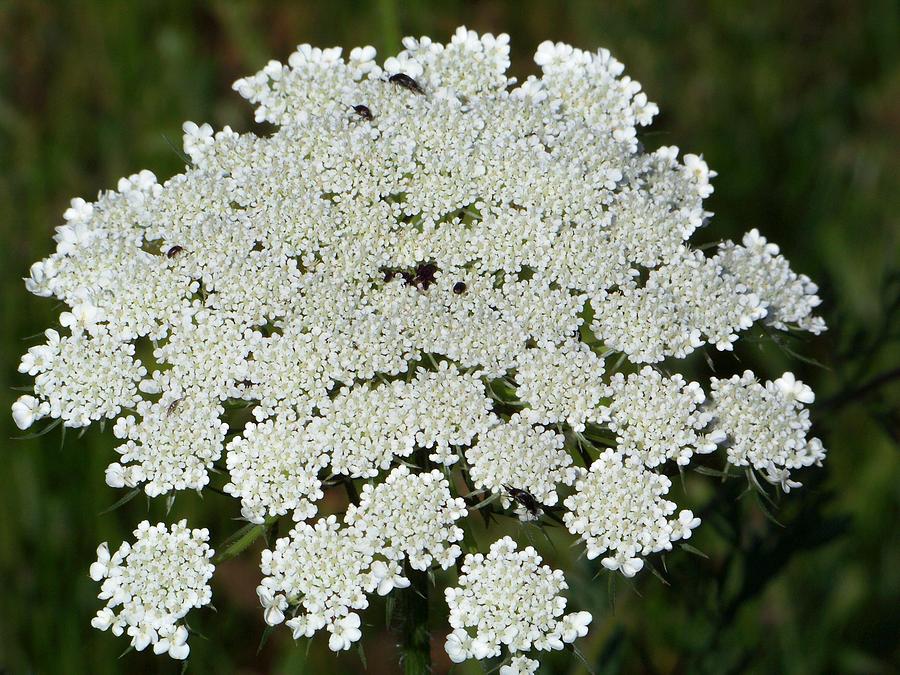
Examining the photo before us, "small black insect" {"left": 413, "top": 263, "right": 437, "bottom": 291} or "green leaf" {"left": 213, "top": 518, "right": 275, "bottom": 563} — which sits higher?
"small black insect" {"left": 413, "top": 263, "right": 437, "bottom": 291}

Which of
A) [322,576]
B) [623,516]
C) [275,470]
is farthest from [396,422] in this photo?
[623,516]

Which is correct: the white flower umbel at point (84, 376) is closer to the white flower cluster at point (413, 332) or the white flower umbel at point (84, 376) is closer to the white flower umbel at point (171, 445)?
the white flower cluster at point (413, 332)

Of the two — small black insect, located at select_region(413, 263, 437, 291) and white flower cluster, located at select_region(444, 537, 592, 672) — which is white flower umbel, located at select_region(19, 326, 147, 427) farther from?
white flower cluster, located at select_region(444, 537, 592, 672)

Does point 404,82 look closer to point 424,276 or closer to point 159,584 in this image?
point 424,276

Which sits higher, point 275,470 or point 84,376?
point 84,376

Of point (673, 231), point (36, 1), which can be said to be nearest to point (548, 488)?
point (673, 231)

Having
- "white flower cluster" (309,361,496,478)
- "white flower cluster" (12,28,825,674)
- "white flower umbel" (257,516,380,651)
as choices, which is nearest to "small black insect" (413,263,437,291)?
"white flower cluster" (12,28,825,674)

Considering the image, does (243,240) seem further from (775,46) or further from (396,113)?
(775,46)
